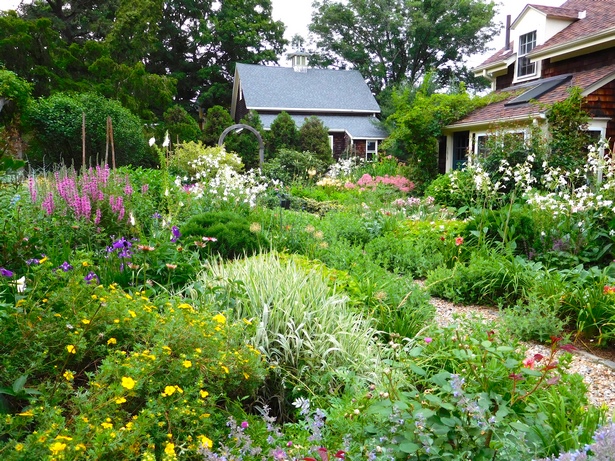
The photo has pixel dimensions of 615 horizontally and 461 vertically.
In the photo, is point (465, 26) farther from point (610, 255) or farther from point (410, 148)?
point (610, 255)

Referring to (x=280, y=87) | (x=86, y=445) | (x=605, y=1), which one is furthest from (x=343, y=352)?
(x=280, y=87)

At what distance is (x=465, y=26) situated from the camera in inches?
1249

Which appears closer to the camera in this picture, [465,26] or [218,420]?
[218,420]

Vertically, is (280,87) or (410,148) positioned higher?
(280,87)

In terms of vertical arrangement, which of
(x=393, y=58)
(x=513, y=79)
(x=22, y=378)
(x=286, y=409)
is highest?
(x=393, y=58)

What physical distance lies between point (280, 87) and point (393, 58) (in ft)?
35.0

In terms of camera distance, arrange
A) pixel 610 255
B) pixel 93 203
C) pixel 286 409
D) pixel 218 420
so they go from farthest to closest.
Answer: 1. pixel 610 255
2. pixel 93 203
3. pixel 286 409
4. pixel 218 420

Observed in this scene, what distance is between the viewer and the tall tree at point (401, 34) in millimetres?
31750

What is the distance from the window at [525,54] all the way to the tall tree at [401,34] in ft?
53.7

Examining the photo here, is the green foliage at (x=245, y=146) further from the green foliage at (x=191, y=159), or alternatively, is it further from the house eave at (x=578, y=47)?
the house eave at (x=578, y=47)

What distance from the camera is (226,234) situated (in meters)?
5.09

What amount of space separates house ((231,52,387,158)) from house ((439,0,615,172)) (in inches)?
305

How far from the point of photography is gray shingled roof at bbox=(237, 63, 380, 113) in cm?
2541

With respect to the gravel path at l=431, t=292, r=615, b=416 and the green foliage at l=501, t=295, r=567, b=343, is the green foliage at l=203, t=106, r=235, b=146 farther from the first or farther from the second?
the green foliage at l=501, t=295, r=567, b=343
